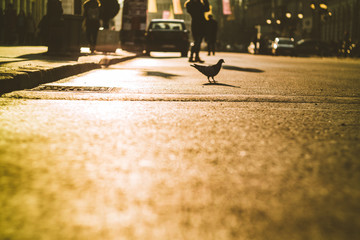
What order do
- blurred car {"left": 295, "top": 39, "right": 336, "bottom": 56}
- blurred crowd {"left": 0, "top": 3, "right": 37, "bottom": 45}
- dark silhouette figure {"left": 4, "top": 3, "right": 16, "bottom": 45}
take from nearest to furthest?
dark silhouette figure {"left": 4, "top": 3, "right": 16, "bottom": 45}
blurred crowd {"left": 0, "top": 3, "right": 37, "bottom": 45}
blurred car {"left": 295, "top": 39, "right": 336, "bottom": 56}

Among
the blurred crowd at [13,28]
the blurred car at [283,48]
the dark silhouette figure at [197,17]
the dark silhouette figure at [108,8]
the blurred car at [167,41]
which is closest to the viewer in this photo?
the dark silhouette figure at [197,17]

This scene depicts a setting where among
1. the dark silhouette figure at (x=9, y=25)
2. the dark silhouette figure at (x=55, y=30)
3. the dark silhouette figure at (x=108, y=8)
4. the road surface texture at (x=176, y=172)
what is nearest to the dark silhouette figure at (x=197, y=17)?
the dark silhouette figure at (x=55, y=30)

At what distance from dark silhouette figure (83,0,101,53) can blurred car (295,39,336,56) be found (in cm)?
3119

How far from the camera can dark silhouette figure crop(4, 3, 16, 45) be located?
27688 millimetres

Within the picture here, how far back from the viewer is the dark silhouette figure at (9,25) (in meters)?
27.7

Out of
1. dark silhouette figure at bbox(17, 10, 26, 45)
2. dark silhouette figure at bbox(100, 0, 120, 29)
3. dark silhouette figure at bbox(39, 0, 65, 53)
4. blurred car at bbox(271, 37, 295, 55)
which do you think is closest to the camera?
dark silhouette figure at bbox(39, 0, 65, 53)

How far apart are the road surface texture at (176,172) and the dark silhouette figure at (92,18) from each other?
12.6 meters

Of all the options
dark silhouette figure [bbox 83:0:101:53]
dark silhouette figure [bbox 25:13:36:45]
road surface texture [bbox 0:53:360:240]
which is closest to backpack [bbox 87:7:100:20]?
dark silhouette figure [bbox 83:0:101:53]

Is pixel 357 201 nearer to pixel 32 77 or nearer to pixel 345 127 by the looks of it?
pixel 345 127

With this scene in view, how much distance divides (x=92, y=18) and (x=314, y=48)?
3843cm

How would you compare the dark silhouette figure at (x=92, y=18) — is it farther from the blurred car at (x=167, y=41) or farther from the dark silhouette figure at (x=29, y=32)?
the dark silhouette figure at (x=29, y=32)

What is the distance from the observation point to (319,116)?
549 cm

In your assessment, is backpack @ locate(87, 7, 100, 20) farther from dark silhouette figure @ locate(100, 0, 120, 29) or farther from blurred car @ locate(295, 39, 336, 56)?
blurred car @ locate(295, 39, 336, 56)

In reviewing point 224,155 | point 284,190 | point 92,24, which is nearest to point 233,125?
point 224,155
